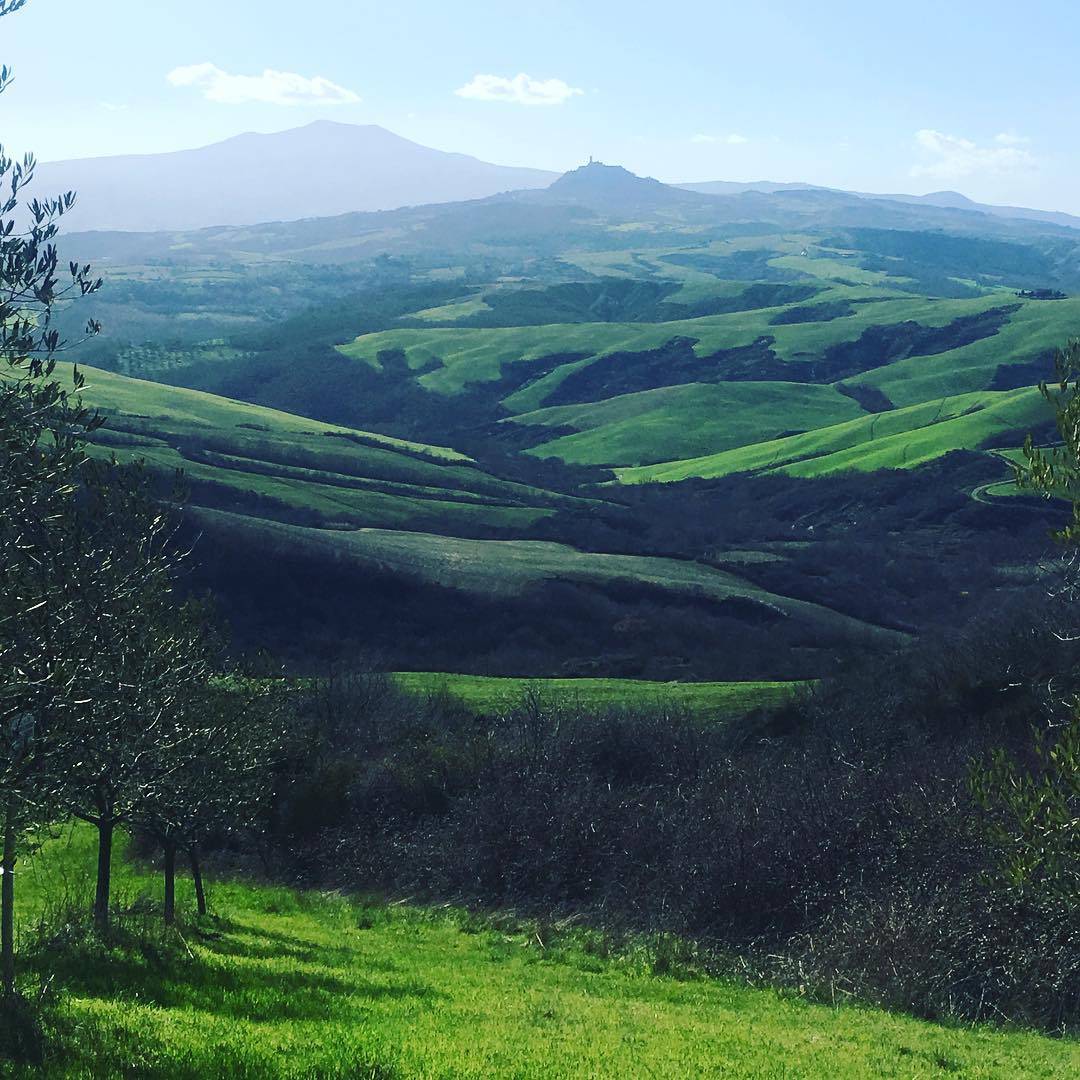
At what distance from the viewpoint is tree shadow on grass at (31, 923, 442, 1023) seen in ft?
60.6

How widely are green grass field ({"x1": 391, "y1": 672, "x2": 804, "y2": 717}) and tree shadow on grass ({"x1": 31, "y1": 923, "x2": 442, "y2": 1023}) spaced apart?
4256 centimetres

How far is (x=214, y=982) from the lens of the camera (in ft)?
65.8

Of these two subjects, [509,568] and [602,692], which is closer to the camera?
[602,692]

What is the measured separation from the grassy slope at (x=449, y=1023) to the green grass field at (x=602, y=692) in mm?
36841

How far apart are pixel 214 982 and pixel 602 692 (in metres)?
55.8

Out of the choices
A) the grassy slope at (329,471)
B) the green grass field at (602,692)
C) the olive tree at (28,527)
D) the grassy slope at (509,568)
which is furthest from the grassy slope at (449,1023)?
the grassy slope at (329,471)

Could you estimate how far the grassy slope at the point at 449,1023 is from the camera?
51.3ft

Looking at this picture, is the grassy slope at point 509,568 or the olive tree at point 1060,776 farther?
the grassy slope at point 509,568

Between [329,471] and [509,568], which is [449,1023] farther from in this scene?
[329,471]

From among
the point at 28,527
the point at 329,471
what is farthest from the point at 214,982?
the point at 329,471

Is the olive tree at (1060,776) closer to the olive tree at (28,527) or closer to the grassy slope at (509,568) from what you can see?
the olive tree at (28,527)

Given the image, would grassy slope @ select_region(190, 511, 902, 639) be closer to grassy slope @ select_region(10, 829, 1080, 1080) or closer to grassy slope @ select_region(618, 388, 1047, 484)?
grassy slope @ select_region(618, 388, 1047, 484)

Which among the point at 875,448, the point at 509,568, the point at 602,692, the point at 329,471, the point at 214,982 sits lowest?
the point at 602,692

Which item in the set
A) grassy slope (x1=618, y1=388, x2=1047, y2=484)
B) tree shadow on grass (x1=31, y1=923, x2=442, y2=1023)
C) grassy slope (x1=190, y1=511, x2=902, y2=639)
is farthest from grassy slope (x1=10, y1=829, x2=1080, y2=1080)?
grassy slope (x1=618, y1=388, x2=1047, y2=484)
